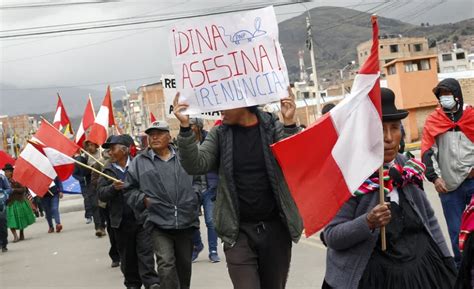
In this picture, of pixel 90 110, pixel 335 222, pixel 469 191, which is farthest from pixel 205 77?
pixel 90 110

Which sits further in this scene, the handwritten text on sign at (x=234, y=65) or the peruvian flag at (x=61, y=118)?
the peruvian flag at (x=61, y=118)

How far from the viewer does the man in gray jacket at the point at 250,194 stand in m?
4.61

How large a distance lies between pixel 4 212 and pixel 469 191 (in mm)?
9751

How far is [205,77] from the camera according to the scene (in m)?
4.71

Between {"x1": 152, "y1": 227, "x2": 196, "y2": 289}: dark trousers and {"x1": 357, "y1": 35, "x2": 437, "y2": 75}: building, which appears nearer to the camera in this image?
{"x1": 152, "y1": 227, "x2": 196, "y2": 289}: dark trousers

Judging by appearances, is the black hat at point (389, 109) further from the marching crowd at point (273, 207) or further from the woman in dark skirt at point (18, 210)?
the woman in dark skirt at point (18, 210)

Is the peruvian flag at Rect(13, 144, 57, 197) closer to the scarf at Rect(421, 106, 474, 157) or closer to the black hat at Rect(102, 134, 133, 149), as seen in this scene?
the black hat at Rect(102, 134, 133, 149)

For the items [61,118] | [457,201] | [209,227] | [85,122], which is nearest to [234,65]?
[457,201]

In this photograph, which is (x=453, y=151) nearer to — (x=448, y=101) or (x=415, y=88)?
(x=448, y=101)

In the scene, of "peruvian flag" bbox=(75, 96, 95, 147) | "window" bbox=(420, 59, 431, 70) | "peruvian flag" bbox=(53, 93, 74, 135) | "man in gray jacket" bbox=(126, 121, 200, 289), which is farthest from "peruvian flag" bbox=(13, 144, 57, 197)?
"window" bbox=(420, 59, 431, 70)

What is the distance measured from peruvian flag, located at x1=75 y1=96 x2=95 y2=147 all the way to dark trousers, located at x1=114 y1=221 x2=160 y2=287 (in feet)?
17.8

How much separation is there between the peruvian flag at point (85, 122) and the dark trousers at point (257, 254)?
8.53m

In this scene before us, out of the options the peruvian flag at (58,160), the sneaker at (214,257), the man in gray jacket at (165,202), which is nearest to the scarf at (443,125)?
the man in gray jacket at (165,202)

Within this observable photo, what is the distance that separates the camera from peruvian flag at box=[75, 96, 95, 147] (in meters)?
12.9
